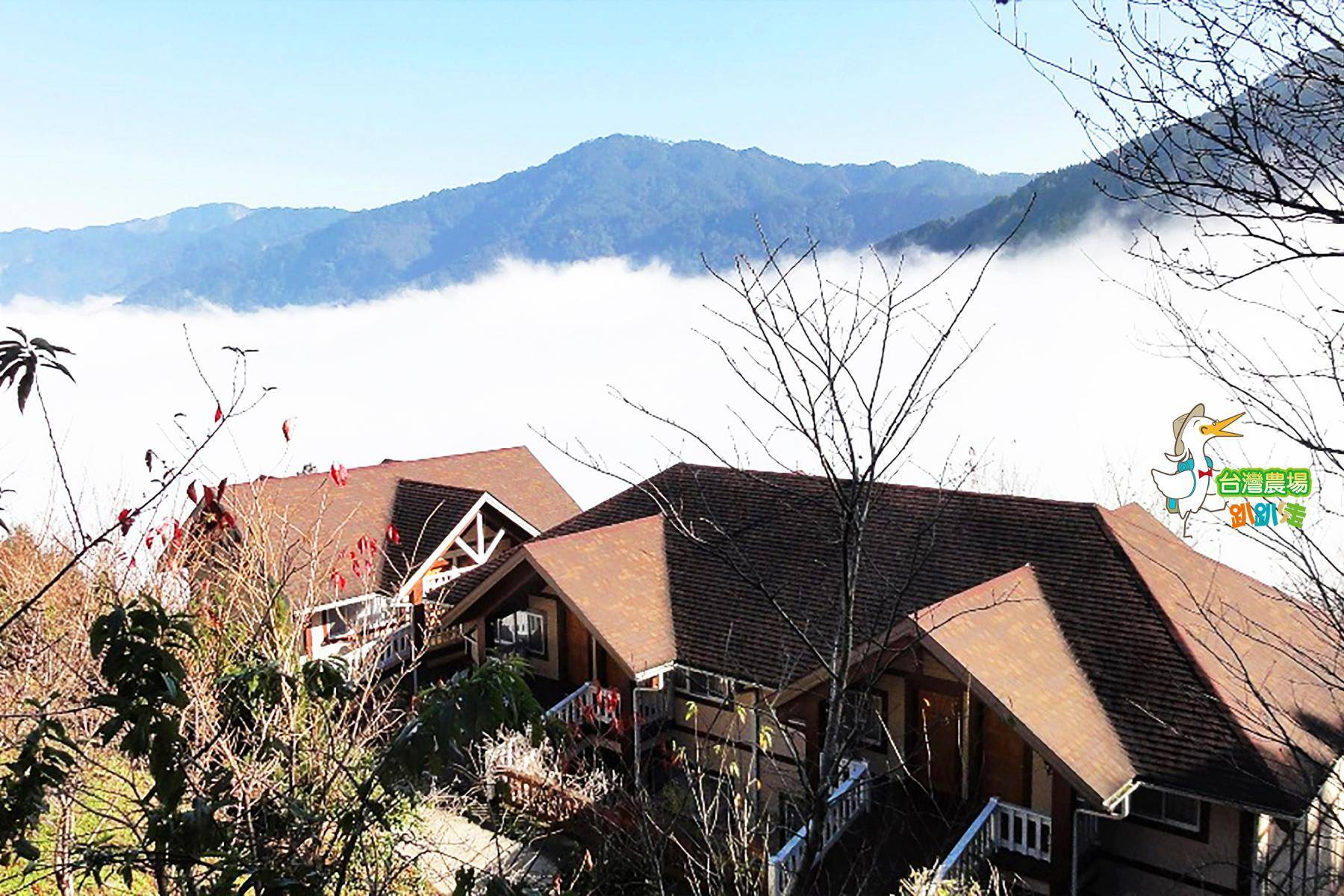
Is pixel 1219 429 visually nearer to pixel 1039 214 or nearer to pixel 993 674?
pixel 993 674

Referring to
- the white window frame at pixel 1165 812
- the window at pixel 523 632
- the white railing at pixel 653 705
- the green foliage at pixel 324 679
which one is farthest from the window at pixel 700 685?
the green foliage at pixel 324 679

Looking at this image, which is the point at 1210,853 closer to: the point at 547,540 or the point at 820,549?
the point at 820,549

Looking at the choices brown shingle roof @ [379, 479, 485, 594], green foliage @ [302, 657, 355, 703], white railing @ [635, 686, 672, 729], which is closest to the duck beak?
green foliage @ [302, 657, 355, 703]

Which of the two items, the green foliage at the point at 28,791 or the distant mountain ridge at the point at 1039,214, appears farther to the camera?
the distant mountain ridge at the point at 1039,214

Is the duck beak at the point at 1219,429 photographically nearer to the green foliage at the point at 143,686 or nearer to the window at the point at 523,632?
the green foliage at the point at 143,686

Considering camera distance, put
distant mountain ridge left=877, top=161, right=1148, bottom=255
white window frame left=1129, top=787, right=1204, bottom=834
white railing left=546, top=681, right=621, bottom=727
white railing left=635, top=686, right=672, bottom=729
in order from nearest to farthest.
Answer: distant mountain ridge left=877, top=161, right=1148, bottom=255, white window frame left=1129, top=787, right=1204, bottom=834, white railing left=546, top=681, right=621, bottom=727, white railing left=635, top=686, right=672, bottom=729

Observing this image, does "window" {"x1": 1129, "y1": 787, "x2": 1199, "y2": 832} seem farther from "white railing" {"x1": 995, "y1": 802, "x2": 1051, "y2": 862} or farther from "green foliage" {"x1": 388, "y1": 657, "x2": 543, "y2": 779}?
"green foliage" {"x1": 388, "y1": 657, "x2": 543, "y2": 779}
